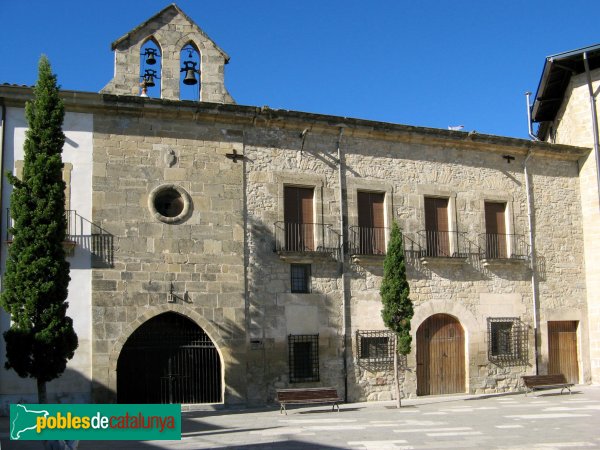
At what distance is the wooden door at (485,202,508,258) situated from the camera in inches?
738

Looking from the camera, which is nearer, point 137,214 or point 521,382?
point 137,214

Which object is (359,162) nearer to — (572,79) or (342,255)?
(342,255)

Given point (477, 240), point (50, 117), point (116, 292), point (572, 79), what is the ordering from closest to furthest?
point (50, 117)
point (116, 292)
point (477, 240)
point (572, 79)

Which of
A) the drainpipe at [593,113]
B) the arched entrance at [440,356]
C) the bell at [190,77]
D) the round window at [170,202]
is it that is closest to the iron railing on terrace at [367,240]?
the arched entrance at [440,356]

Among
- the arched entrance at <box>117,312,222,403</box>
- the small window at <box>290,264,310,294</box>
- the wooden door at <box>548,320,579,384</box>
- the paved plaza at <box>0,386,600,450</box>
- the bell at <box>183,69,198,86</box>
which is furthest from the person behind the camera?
the wooden door at <box>548,320,579,384</box>

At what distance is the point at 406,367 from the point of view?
56.9 feet

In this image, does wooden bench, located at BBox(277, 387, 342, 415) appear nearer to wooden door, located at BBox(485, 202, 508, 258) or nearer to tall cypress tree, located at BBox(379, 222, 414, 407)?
tall cypress tree, located at BBox(379, 222, 414, 407)

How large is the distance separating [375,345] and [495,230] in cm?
449

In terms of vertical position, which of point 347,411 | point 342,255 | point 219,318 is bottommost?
point 347,411

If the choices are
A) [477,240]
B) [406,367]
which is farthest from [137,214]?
[477,240]

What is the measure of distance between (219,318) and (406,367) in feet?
15.1

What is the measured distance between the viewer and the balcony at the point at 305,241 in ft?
53.4

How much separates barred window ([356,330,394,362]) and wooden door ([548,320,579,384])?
4.64 metres

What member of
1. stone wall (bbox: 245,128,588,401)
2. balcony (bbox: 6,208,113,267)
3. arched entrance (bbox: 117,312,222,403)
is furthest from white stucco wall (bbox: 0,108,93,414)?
stone wall (bbox: 245,128,588,401)
